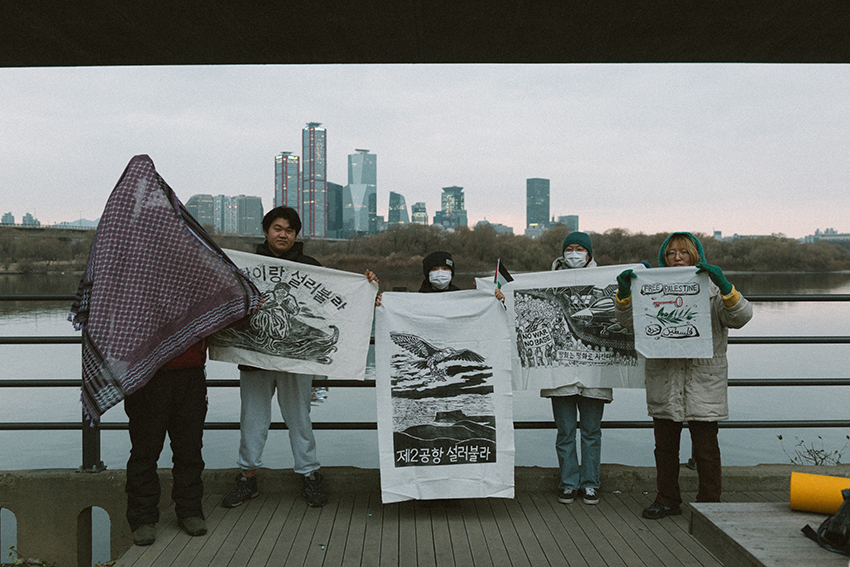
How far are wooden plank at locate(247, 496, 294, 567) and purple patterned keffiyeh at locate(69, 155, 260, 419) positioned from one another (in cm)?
107

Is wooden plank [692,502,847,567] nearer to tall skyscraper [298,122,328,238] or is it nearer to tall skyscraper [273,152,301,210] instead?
tall skyscraper [273,152,301,210]

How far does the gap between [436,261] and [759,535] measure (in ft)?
7.59

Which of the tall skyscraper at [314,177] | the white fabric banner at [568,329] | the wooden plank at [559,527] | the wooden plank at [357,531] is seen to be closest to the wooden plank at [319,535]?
the wooden plank at [357,531]

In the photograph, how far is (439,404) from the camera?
345 cm

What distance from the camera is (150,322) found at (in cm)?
308

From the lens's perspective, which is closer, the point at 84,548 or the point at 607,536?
the point at 607,536

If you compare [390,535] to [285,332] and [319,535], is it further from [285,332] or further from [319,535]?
[285,332]

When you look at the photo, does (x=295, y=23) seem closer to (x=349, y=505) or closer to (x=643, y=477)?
(x=349, y=505)

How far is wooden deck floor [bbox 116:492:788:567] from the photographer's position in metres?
2.89

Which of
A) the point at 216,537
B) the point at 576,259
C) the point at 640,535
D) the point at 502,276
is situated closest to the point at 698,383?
the point at 640,535

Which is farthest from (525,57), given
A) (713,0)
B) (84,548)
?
(84,548)

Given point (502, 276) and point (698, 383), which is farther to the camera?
point (502, 276)

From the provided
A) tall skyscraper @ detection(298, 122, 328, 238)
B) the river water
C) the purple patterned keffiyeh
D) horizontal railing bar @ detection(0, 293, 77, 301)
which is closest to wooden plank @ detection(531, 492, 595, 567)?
the purple patterned keffiyeh

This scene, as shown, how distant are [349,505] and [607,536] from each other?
5.01 ft
